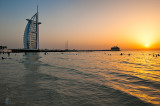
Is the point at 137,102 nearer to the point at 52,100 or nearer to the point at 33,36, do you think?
the point at 52,100

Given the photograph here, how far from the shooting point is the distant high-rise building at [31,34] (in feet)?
558

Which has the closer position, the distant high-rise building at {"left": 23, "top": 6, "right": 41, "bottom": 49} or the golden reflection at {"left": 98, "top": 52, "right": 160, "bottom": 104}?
the golden reflection at {"left": 98, "top": 52, "right": 160, "bottom": 104}

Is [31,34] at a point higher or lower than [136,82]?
higher

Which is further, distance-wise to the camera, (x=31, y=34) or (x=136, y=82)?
(x=31, y=34)

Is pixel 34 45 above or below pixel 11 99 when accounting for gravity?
above

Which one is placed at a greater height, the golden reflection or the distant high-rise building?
the distant high-rise building

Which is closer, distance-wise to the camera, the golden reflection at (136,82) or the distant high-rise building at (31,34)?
the golden reflection at (136,82)

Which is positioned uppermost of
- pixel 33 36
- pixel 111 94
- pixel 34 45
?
pixel 33 36

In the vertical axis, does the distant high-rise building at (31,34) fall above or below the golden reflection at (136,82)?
above

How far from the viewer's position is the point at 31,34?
569 feet

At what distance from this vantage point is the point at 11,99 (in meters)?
6.86

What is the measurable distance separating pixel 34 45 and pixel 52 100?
625 feet

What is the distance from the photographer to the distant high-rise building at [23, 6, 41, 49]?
170 meters

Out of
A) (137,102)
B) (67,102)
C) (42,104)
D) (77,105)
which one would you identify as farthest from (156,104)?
(42,104)
